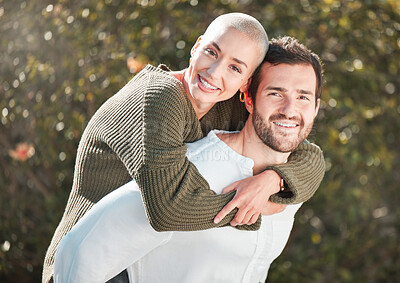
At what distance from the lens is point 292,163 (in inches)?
75.4

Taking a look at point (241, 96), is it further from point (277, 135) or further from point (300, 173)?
point (300, 173)

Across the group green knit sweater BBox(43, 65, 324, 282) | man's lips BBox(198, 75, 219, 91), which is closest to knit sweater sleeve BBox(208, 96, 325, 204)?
green knit sweater BBox(43, 65, 324, 282)

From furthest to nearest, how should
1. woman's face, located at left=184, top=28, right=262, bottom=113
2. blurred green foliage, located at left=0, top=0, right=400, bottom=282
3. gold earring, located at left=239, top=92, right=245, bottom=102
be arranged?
1. blurred green foliage, located at left=0, top=0, right=400, bottom=282
2. gold earring, located at left=239, top=92, right=245, bottom=102
3. woman's face, located at left=184, top=28, right=262, bottom=113

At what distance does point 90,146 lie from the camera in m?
1.90

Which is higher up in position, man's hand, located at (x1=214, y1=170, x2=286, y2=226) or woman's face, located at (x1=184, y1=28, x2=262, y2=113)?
woman's face, located at (x1=184, y1=28, x2=262, y2=113)

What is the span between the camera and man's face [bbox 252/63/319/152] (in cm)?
183

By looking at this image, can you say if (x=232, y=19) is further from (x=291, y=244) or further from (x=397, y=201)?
(x=397, y=201)

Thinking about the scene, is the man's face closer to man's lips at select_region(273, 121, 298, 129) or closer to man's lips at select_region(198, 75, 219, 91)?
man's lips at select_region(273, 121, 298, 129)

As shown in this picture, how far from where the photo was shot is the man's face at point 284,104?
1.83 metres

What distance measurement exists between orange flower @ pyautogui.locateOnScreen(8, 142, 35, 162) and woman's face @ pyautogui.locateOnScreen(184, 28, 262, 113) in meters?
1.79

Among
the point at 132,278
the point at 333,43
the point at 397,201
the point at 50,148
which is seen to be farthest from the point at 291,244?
the point at 132,278

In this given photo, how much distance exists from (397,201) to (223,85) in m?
2.48

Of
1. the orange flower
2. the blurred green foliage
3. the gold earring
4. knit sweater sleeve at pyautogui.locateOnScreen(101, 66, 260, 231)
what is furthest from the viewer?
the orange flower

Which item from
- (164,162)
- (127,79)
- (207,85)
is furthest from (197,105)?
(127,79)
